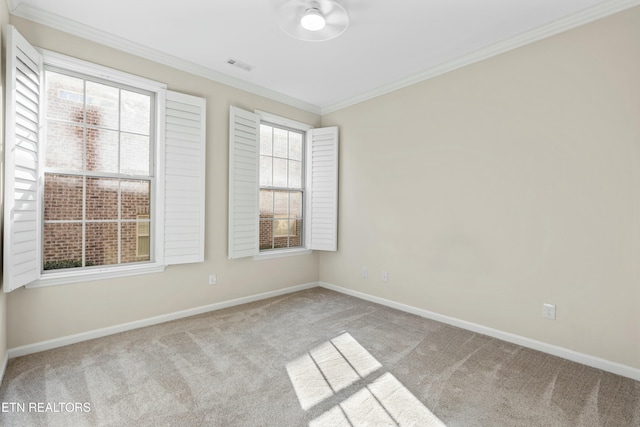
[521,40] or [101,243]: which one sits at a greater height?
[521,40]

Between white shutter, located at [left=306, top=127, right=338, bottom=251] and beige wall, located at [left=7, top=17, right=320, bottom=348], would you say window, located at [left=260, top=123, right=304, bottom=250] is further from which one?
beige wall, located at [left=7, top=17, right=320, bottom=348]

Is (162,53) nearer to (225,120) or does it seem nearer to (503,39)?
(225,120)

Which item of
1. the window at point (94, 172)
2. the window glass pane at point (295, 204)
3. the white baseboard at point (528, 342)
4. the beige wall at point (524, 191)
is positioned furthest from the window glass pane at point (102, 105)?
the white baseboard at point (528, 342)

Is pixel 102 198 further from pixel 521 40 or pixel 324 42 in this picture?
pixel 521 40

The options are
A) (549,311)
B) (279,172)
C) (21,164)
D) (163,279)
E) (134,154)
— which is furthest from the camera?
(279,172)

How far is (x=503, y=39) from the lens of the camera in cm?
273

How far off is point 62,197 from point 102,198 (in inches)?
11.3

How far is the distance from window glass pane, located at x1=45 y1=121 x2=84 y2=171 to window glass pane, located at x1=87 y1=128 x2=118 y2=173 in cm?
6

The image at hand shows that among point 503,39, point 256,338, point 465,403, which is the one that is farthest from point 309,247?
point 503,39

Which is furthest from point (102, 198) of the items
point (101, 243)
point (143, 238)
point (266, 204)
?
point (266, 204)

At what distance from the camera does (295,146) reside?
4469mm

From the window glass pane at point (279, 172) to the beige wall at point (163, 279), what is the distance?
665 mm

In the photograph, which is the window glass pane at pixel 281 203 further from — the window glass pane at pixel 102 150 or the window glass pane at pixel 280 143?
the window glass pane at pixel 102 150

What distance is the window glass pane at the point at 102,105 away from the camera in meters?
2.74
